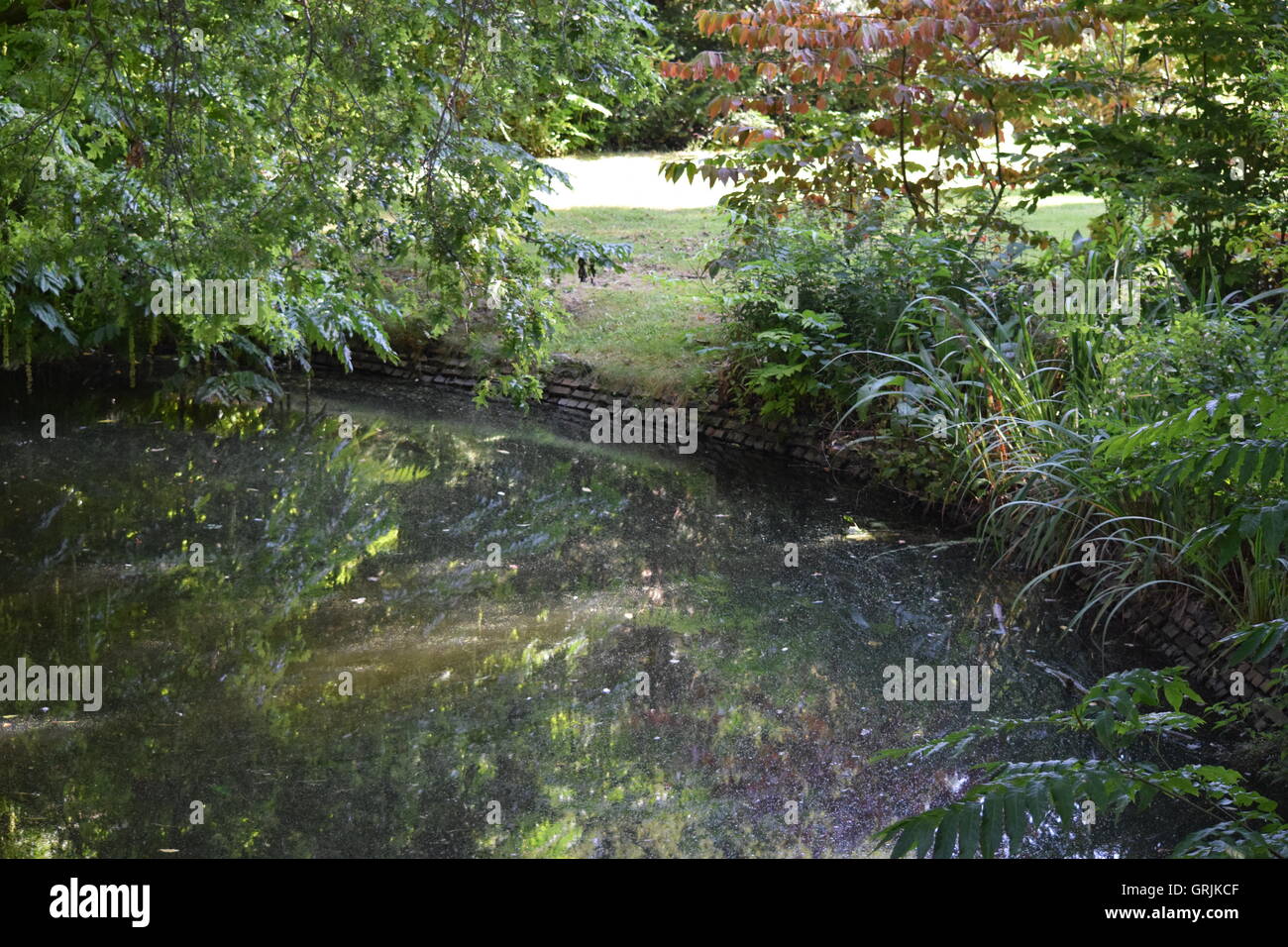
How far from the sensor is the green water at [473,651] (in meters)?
4.35

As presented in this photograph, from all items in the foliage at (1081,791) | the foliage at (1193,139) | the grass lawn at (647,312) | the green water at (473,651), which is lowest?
the green water at (473,651)

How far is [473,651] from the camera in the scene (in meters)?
5.78

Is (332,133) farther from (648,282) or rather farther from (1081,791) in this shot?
(648,282)

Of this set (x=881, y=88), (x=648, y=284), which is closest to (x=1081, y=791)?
(x=881, y=88)

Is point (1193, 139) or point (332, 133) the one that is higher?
point (1193, 139)

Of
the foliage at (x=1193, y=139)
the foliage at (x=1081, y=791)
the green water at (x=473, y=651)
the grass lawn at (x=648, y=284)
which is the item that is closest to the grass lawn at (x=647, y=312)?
the grass lawn at (x=648, y=284)

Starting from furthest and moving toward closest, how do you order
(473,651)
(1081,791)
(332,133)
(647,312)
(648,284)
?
(648,284) < (647,312) < (332,133) < (473,651) < (1081,791)

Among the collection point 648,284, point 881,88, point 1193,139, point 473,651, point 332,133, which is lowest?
point 473,651

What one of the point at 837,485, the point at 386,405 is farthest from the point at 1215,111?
the point at 386,405

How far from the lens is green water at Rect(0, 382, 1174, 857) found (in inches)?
171

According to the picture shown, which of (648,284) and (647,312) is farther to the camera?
(648,284)

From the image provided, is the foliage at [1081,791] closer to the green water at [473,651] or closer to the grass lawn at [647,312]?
the green water at [473,651]

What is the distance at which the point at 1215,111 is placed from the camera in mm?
8633

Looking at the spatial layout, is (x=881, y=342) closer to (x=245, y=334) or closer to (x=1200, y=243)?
(x=1200, y=243)
